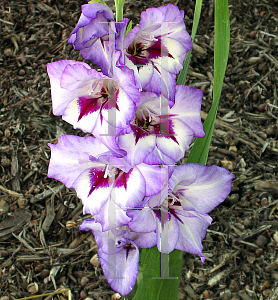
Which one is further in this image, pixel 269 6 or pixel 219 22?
pixel 269 6

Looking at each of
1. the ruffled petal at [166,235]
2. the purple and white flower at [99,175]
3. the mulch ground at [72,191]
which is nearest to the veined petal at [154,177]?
the purple and white flower at [99,175]

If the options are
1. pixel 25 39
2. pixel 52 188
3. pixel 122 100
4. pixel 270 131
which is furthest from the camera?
pixel 25 39

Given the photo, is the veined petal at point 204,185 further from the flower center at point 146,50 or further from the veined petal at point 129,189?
the flower center at point 146,50

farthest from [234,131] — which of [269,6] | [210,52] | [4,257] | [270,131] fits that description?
[4,257]

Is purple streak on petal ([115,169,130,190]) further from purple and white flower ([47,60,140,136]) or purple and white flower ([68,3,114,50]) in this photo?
purple and white flower ([68,3,114,50])

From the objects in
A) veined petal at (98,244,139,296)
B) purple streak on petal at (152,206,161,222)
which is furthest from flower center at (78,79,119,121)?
veined petal at (98,244,139,296)

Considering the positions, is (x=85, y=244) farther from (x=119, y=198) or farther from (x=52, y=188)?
(x=119, y=198)

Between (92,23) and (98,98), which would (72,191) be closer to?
(98,98)
